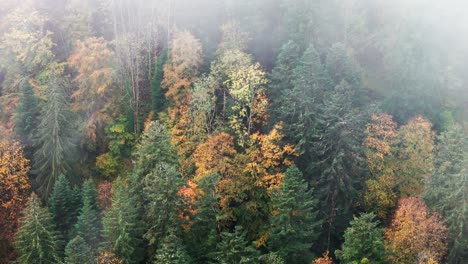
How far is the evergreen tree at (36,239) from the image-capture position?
143 feet

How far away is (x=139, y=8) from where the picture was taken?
6419 cm

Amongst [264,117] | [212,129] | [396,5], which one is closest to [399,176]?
[264,117]

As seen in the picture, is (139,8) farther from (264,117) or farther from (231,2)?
(264,117)

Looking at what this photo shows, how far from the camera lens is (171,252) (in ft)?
130

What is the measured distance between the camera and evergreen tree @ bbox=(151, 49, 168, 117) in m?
58.8

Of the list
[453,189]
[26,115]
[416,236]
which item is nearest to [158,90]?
[26,115]

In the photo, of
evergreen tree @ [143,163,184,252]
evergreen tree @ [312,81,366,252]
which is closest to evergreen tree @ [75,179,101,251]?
evergreen tree @ [143,163,184,252]

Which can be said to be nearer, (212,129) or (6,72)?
(212,129)

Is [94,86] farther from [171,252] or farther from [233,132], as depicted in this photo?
[171,252]

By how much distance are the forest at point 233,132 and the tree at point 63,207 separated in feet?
0.44

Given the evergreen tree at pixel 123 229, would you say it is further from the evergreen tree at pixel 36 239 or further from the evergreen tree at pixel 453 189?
the evergreen tree at pixel 453 189

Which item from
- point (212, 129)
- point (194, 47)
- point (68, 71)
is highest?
point (194, 47)

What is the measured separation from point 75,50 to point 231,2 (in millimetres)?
20004

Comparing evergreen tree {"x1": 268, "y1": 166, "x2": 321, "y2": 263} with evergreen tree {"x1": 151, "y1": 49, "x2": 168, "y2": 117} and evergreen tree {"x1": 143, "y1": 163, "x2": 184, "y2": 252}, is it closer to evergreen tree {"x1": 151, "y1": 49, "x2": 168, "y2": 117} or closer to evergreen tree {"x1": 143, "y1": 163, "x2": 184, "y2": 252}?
evergreen tree {"x1": 143, "y1": 163, "x2": 184, "y2": 252}
